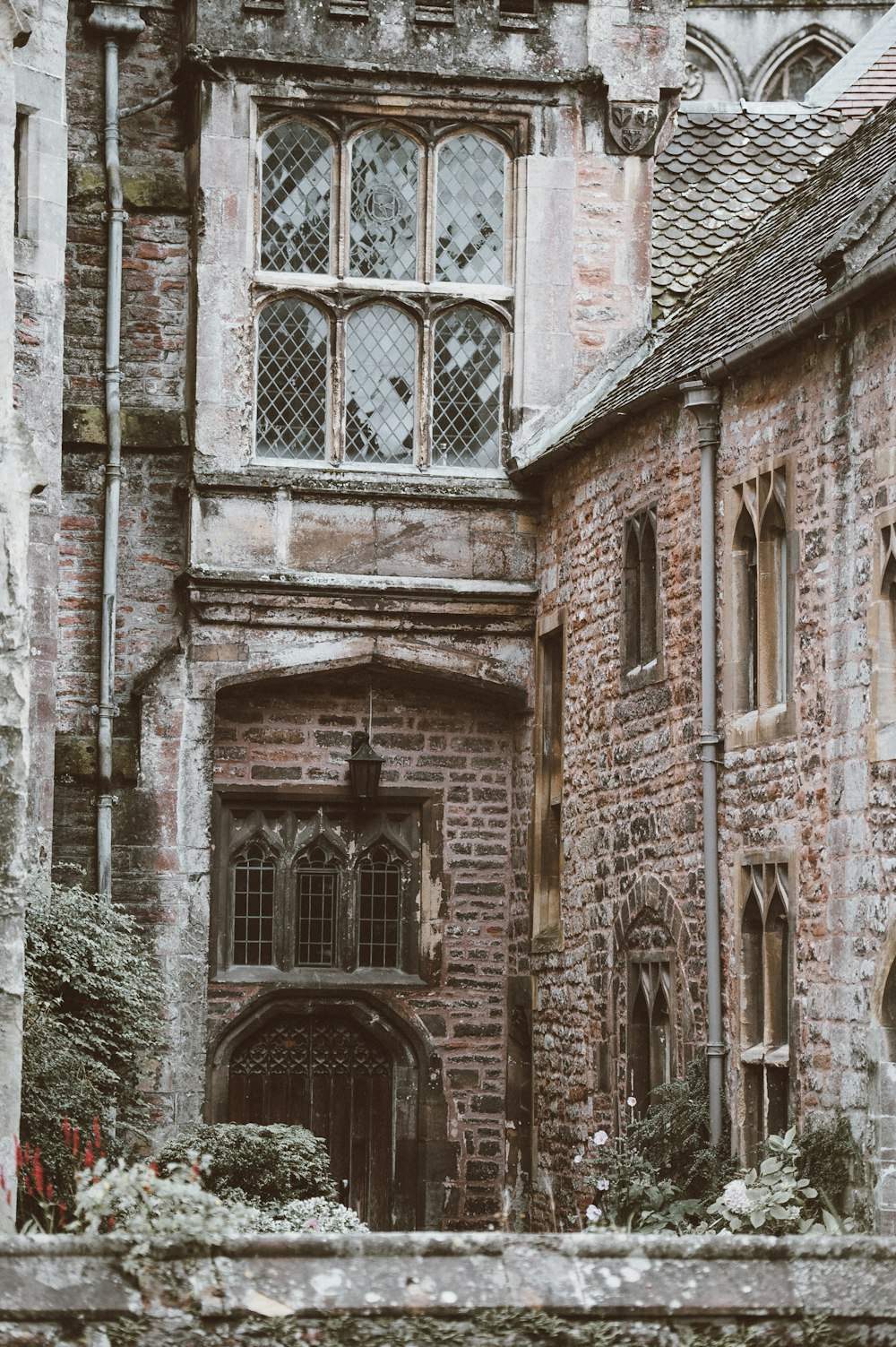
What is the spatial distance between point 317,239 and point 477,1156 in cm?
633

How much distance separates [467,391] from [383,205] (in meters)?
1.38

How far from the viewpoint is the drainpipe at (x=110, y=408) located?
15.7m

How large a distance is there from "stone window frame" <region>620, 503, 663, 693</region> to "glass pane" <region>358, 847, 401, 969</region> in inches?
116

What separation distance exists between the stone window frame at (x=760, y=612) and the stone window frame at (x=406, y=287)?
391cm

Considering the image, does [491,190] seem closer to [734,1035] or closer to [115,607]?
[115,607]

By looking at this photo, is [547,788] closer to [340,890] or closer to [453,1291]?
[340,890]

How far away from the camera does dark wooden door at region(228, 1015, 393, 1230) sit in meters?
16.4

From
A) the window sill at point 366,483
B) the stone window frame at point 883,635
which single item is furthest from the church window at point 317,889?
the stone window frame at point 883,635

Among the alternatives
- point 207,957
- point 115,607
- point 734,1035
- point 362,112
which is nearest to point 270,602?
point 115,607

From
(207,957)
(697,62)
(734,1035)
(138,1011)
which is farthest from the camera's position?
(697,62)

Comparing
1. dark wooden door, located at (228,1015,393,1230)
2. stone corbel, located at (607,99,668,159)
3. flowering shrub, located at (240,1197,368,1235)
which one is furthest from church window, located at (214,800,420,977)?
stone corbel, located at (607,99,668,159)

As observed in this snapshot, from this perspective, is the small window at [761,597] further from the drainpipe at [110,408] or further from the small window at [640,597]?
the drainpipe at [110,408]

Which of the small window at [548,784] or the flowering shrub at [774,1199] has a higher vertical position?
the small window at [548,784]

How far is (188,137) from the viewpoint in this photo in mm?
16625
